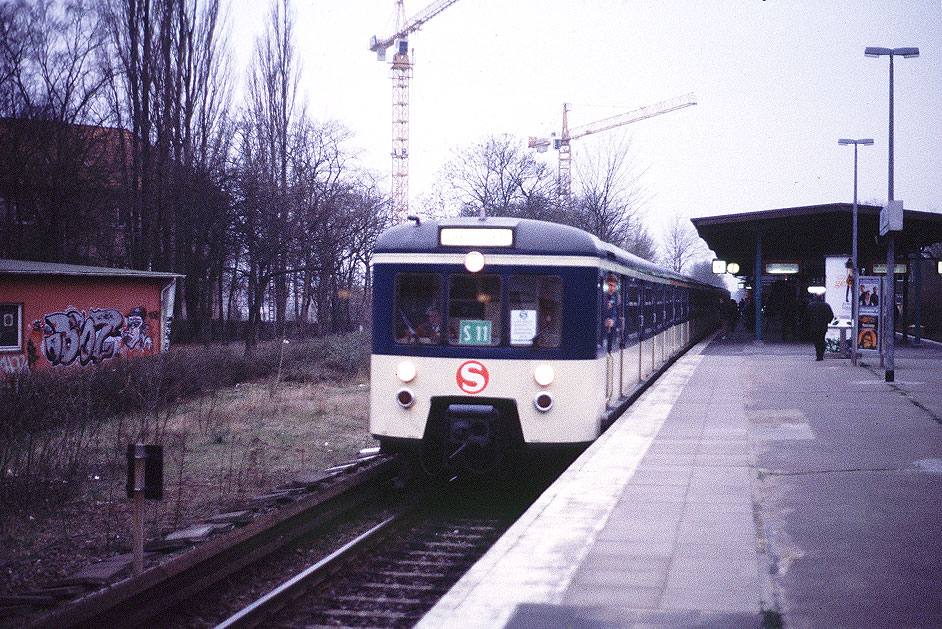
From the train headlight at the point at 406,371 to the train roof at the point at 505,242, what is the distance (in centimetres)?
111

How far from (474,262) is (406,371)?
4.10 feet

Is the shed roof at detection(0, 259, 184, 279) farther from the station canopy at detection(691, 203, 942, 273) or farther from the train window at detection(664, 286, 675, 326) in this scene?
the station canopy at detection(691, 203, 942, 273)

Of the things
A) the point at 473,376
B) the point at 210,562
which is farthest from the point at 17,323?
the point at 210,562

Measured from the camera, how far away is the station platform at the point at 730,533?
462 centimetres

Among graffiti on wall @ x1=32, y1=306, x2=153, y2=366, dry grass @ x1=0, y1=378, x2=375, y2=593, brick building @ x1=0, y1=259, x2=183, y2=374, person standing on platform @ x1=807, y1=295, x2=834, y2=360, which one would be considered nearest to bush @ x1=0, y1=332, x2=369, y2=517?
dry grass @ x1=0, y1=378, x2=375, y2=593

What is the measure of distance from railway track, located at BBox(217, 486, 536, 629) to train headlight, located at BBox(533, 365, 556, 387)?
4.49 feet

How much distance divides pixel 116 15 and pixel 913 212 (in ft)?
83.9

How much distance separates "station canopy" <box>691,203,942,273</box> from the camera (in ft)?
92.6

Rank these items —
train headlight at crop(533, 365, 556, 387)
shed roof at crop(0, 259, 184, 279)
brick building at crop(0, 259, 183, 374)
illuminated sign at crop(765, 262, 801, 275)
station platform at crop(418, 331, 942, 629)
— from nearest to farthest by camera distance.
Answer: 1. station platform at crop(418, 331, 942, 629)
2. train headlight at crop(533, 365, 556, 387)
3. shed roof at crop(0, 259, 184, 279)
4. brick building at crop(0, 259, 183, 374)
5. illuminated sign at crop(765, 262, 801, 275)

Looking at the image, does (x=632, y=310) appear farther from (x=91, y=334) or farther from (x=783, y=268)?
(x=783, y=268)

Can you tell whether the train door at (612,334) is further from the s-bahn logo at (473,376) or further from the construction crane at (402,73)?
the construction crane at (402,73)

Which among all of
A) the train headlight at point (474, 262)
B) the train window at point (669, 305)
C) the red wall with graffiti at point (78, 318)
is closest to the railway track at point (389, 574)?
the train headlight at point (474, 262)

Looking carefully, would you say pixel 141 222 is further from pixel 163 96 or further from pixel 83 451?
pixel 83 451

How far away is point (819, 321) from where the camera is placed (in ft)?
74.9
